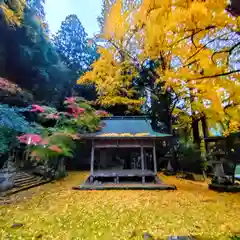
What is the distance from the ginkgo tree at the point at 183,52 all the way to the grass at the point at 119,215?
3233mm

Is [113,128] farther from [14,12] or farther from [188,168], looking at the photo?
[14,12]

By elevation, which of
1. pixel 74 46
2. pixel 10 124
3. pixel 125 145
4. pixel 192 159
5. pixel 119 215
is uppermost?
→ pixel 74 46

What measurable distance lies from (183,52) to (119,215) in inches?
232

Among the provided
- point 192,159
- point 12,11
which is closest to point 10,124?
point 12,11

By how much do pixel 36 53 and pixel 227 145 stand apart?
12890 millimetres

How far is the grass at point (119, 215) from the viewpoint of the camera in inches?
128

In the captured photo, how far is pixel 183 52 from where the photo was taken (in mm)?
6254

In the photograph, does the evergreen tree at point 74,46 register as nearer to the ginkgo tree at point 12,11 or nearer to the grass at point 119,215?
the ginkgo tree at point 12,11

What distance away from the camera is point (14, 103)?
10188 mm

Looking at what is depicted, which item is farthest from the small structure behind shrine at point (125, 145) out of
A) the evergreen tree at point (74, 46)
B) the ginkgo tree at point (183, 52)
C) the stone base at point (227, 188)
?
the evergreen tree at point (74, 46)

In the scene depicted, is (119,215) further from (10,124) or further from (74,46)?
(74,46)

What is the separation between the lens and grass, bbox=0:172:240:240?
3254 millimetres

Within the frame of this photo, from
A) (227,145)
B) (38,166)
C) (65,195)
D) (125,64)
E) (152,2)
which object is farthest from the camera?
(125,64)

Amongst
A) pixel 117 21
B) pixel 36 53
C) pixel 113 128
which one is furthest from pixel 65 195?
pixel 36 53
